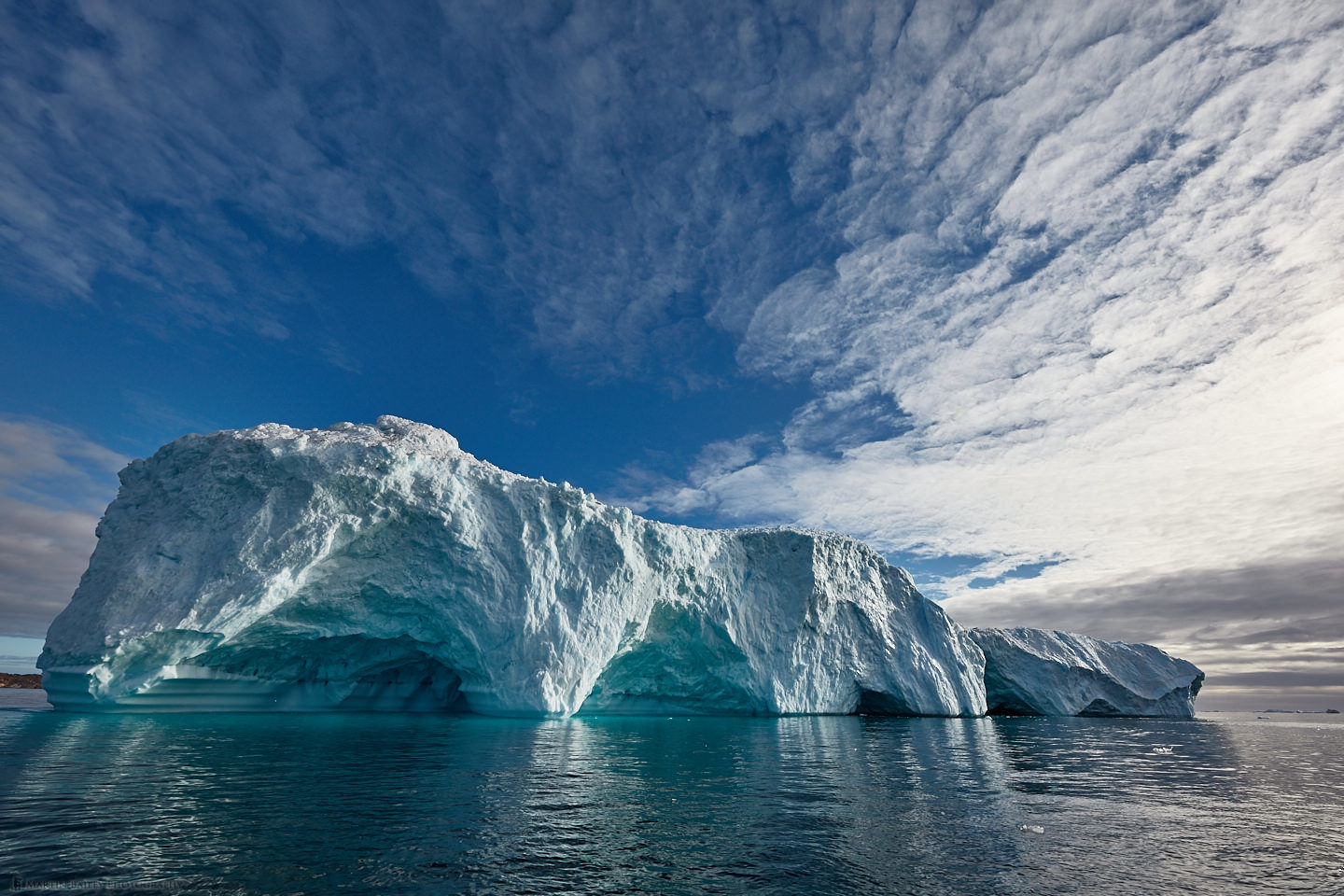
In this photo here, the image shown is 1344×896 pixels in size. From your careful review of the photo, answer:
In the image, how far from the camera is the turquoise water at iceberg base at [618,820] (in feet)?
20.1

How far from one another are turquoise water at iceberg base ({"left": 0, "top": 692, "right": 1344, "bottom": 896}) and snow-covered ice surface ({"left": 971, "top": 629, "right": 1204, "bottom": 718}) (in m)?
32.0

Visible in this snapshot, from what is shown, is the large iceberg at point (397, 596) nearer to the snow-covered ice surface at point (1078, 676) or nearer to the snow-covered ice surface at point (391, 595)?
the snow-covered ice surface at point (391, 595)

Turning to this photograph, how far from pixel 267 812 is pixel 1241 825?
1373cm

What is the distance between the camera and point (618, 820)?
847cm

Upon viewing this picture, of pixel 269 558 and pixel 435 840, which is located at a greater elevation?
pixel 269 558

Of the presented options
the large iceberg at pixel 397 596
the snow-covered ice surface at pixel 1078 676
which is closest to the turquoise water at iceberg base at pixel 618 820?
the large iceberg at pixel 397 596

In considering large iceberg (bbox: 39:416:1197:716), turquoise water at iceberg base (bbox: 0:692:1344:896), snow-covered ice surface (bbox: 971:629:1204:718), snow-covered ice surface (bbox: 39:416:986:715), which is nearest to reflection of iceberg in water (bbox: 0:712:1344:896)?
turquoise water at iceberg base (bbox: 0:692:1344:896)

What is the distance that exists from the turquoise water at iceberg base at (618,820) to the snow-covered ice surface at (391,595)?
5.65 m

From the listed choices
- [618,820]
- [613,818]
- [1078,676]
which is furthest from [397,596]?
[1078,676]

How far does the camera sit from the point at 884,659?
37156 millimetres

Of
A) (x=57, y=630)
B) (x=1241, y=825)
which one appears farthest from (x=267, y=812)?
(x=57, y=630)

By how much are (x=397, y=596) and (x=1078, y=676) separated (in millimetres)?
48848

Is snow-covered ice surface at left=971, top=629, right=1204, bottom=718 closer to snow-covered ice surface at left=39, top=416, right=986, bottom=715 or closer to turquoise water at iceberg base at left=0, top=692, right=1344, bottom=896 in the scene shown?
snow-covered ice surface at left=39, top=416, right=986, bottom=715

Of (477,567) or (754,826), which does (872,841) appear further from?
(477,567)
